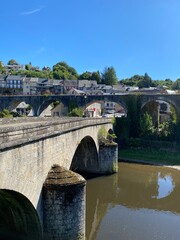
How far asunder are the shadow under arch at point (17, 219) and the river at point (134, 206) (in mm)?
3779

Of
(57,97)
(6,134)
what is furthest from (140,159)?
(6,134)

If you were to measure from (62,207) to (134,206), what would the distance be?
32.4ft

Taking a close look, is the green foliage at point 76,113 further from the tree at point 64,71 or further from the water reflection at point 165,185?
the tree at point 64,71

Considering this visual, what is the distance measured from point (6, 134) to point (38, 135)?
207 cm

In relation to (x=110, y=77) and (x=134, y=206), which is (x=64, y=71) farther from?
(x=134, y=206)

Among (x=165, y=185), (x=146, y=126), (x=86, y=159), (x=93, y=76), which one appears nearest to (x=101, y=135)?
(x=86, y=159)

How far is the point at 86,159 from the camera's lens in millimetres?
30859

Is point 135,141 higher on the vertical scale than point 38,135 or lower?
lower

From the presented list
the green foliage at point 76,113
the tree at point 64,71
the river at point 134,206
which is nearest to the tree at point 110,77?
the tree at point 64,71

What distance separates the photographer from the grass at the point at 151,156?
1503 inches

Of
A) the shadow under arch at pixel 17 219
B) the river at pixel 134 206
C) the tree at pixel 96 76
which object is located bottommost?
the river at pixel 134 206

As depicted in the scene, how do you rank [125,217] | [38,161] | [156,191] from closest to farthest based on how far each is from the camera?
1. [38,161]
2. [125,217]
3. [156,191]

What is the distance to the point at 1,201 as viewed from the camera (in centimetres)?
1420

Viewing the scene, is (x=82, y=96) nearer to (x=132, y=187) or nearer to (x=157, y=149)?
(x=157, y=149)
